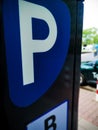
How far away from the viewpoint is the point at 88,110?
2.49 meters

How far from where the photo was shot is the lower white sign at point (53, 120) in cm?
74

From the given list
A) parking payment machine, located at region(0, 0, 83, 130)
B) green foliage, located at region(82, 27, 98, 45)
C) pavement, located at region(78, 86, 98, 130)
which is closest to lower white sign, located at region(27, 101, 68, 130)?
parking payment machine, located at region(0, 0, 83, 130)

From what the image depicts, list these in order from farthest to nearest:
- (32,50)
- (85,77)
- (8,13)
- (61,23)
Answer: (85,77)
(61,23)
(32,50)
(8,13)

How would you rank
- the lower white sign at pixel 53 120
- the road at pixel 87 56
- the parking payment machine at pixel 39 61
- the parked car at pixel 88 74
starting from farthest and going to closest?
1. the road at pixel 87 56
2. the parked car at pixel 88 74
3. the lower white sign at pixel 53 120
4. the parking payment machine at pixel 39 61

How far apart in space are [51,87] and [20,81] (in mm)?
237

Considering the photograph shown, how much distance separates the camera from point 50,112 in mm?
812

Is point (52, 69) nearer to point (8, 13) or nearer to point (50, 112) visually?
point (50, 112)

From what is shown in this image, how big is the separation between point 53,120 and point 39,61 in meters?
0.42

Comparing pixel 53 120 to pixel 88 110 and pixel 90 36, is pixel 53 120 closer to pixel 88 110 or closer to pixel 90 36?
pixel 88 110

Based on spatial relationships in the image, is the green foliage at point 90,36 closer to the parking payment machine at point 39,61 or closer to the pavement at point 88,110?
the pavement at point 88,110

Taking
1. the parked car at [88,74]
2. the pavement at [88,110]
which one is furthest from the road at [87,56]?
the pavement at [88,110]

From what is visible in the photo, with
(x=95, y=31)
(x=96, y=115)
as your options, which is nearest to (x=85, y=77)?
(x=96, y=115)

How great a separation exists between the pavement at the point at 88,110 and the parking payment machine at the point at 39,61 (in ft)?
4.19

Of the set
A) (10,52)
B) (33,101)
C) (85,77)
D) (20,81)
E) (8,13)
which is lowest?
(85,77)
